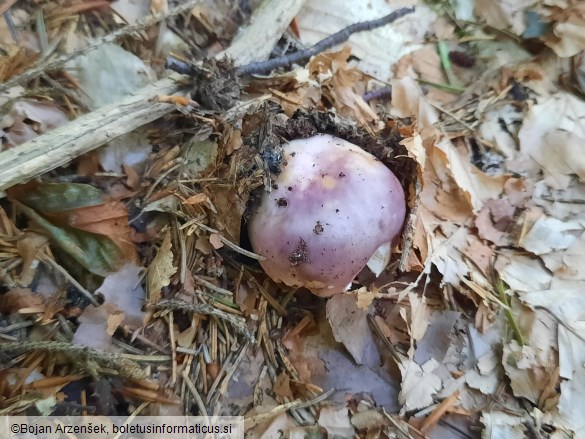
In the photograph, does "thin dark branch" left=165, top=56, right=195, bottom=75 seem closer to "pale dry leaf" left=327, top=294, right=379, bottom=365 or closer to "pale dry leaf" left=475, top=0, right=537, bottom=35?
"pale dry leaf" left=327, top=294, right=379, bottom=365

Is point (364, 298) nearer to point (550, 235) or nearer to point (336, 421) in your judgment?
point (336, 421)

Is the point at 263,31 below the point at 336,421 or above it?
above

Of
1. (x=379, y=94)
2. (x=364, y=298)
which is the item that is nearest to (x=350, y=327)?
(x=364, y=298)

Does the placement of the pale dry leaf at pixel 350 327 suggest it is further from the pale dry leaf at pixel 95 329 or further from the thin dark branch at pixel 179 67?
the thin dark branch at pixel 179 67

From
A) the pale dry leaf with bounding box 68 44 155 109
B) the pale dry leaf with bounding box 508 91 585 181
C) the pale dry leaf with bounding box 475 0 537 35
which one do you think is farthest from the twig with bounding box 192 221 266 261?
the pale dry leaf with bounding box 475 0 537 35

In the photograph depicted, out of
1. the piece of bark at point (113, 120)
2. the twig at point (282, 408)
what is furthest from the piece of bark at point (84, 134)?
the twig at point (282, 408)

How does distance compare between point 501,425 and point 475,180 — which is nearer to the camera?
point 501,425

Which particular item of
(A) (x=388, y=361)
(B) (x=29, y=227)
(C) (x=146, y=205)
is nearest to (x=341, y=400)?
(A) (x=388, y=361)
